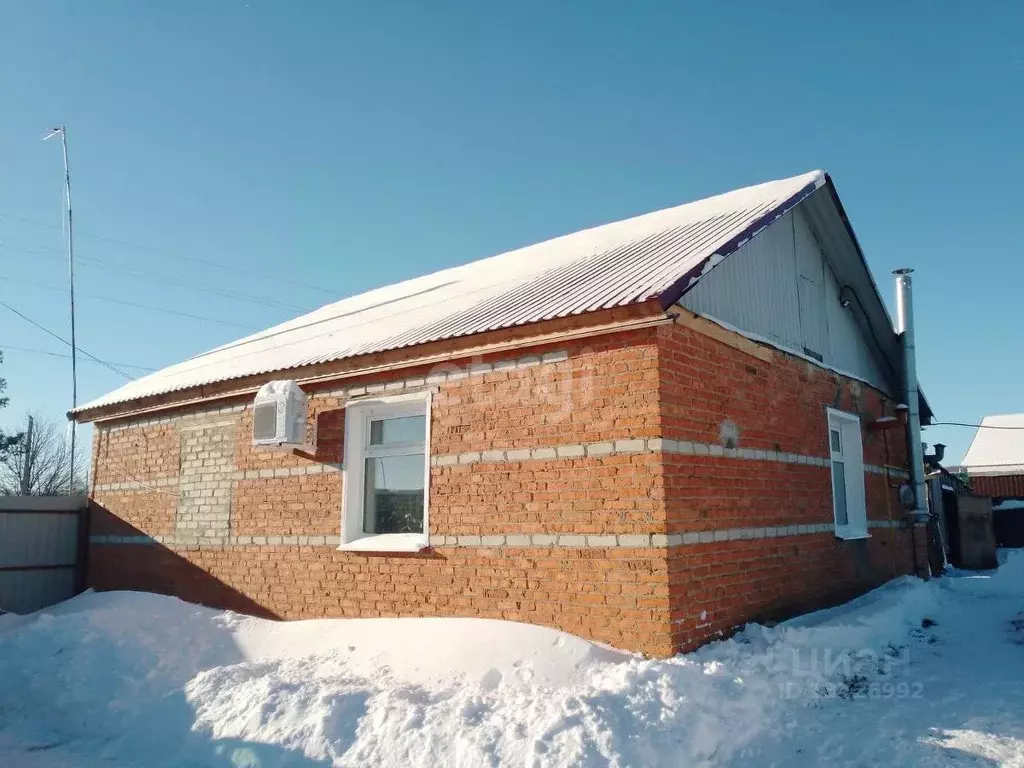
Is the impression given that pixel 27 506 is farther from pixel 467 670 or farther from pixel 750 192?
pixel 750 192

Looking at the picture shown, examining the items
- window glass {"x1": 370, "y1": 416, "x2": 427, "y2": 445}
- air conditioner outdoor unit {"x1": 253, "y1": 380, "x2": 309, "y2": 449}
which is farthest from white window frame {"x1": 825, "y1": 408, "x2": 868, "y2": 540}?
air conditioner outdoor unit {"x1": 253, "y1": 380, "x2": 309, "y2": 449}

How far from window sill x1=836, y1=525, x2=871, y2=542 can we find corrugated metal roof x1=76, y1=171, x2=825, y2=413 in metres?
4.23

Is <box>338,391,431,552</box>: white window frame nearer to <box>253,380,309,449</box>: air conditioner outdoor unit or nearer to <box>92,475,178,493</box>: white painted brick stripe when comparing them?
<box>253,380,309,449</box>: air conditioner outdoor unit

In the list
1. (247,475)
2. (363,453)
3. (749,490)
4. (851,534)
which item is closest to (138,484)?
(247,475)

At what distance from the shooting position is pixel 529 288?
912cm

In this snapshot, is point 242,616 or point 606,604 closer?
point 606,604

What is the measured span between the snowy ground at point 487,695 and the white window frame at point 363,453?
89 cm

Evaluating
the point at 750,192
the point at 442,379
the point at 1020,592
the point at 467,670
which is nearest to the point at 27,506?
the point at 442,379

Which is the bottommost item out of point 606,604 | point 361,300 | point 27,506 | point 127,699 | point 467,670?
point 127,699

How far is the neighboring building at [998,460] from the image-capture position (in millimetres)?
31922

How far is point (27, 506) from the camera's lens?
38.7 ft

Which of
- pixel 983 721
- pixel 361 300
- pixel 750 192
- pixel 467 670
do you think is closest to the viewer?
pixel 983 721

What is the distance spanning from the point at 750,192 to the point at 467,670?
25.5ft

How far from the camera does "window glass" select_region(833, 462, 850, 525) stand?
10.5 m
